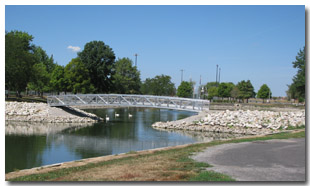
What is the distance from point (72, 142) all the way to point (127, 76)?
176ft

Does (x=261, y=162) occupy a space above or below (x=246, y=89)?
below

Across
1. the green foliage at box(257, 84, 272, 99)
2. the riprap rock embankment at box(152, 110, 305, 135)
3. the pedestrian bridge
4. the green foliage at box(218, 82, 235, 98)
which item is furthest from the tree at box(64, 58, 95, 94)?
the green foliage at box(257, 84, 272, 99)

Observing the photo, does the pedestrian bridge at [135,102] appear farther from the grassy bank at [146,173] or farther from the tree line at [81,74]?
the grassy bank at [146,173]

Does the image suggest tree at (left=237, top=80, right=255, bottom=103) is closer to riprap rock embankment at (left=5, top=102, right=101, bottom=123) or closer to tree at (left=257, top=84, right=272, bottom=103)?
tree at (left=257, top=84, right=272, bottom=103)

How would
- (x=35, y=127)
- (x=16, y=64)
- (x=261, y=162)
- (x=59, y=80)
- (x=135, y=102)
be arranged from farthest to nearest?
(x=59, y=80), (x=16, y=64), (x=135, y=102), (x=35, y=127), (x=261, y=162)

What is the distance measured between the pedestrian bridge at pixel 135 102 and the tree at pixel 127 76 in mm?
33749

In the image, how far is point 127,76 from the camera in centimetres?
7694

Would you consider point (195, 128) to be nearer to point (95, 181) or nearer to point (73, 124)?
point (73, 124)

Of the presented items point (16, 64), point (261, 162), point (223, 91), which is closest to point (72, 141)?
point (261, 162)

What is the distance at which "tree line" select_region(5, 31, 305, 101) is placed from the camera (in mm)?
39875

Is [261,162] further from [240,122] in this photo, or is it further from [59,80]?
[59,80]

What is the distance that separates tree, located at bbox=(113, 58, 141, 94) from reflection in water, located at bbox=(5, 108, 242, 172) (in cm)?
3947

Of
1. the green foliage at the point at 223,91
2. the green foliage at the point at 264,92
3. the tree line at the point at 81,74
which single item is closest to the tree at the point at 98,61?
the tree line at the point at 81,74

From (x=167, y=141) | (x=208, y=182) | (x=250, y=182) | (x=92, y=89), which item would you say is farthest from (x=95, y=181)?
(x=92, y=89)
